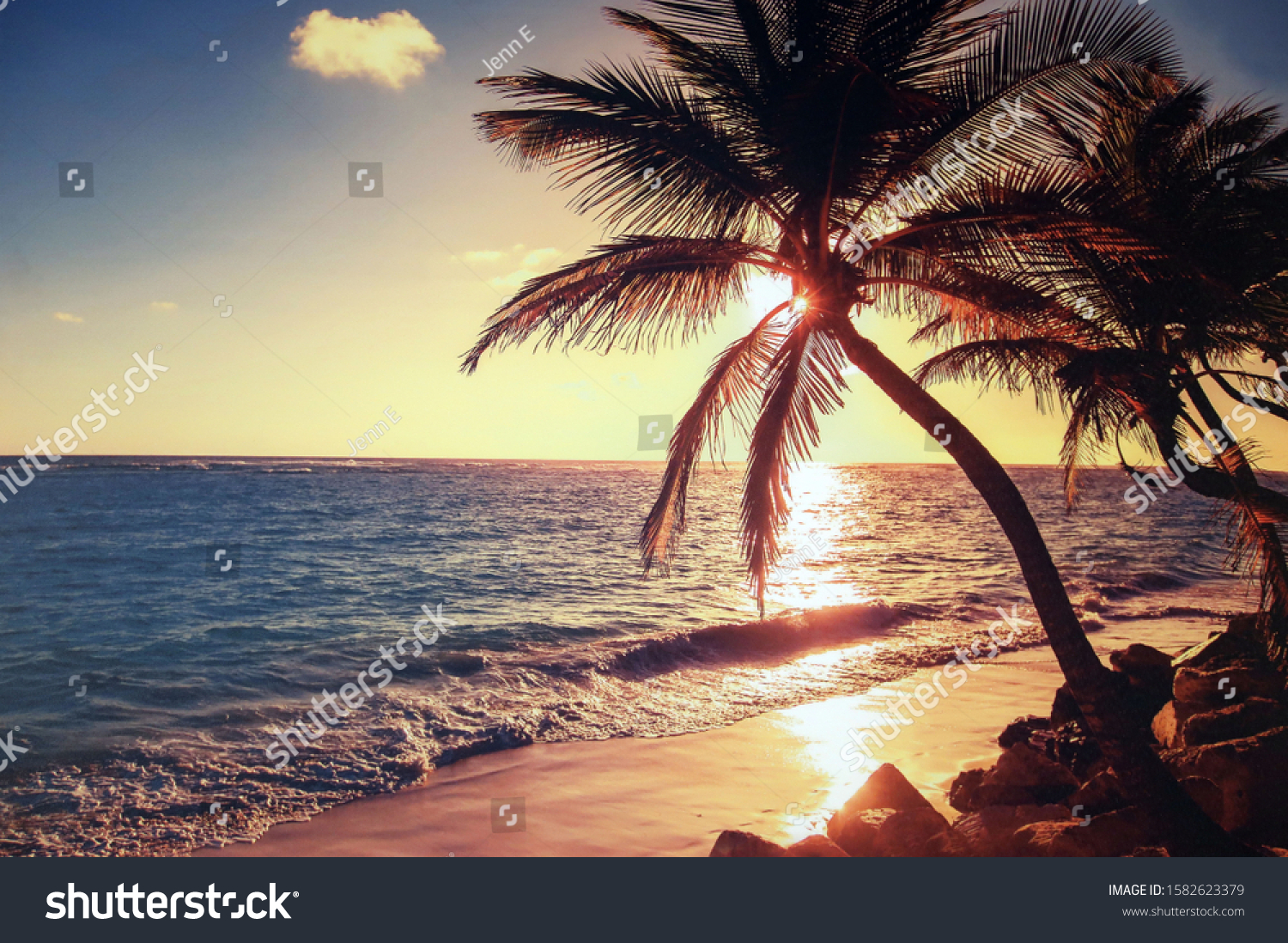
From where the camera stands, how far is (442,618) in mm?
16094

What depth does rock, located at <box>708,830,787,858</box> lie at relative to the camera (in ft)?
15.1

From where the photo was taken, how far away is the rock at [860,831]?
197 inches

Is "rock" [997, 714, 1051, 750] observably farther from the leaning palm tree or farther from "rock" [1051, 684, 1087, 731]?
the leaning palm tree

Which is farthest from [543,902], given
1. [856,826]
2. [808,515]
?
[808,515]

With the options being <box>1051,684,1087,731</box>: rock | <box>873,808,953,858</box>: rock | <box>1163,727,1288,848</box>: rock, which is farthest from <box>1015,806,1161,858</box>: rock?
<box>1051,684,1087,731</box>: rock

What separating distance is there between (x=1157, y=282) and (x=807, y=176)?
226 cm

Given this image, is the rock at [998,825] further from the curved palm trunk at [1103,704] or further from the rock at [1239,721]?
the rock at [1239,721]

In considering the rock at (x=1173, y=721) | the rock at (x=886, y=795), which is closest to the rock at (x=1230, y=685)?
the rock at (x=1173, y=721)

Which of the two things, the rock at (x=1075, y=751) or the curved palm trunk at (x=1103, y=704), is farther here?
the rock at (x=1075, y=751)

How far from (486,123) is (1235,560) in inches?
245

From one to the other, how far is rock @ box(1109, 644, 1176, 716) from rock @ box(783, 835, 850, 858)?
498 centimetres
